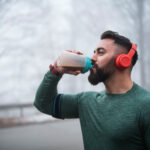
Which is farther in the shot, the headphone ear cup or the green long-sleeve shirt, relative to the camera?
the headphone ear cup

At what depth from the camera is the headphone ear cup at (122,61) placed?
116 centimetres

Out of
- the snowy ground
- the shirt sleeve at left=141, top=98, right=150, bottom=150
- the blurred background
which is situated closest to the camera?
the shirt sleeve at left=141, top=98, right=150, bottom=150

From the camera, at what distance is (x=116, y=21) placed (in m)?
9.91

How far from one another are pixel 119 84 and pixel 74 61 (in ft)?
1.11

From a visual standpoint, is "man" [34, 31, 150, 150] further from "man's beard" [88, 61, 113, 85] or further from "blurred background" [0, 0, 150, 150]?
"blurred background" [0, 0, 150, 150]

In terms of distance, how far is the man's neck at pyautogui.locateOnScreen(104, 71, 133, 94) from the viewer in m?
1.17

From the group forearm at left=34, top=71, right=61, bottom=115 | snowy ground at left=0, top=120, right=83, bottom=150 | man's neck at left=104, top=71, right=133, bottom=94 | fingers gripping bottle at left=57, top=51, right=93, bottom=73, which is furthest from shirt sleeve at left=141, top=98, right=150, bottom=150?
snowy ground at left=0, top=120, right=83, bottom=150

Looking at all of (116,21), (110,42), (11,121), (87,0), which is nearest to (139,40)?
(116,21)

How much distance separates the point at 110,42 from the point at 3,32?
28.2ft

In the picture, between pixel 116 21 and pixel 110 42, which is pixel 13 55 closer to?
pixel 116 21

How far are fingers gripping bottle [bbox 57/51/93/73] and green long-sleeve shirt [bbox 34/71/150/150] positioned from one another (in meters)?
0.12

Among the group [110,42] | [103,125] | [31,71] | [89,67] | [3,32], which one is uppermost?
[3,32]

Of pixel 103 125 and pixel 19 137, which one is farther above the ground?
pixel 103 125

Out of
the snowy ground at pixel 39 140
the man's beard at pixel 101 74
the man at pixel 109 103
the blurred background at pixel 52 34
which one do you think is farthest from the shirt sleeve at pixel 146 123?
the blurred background at pixel 52 34
